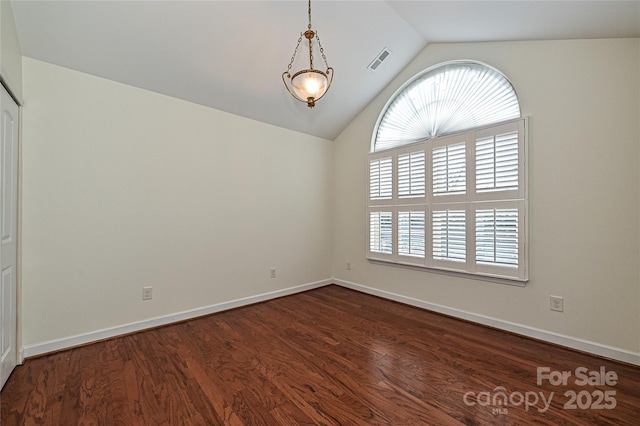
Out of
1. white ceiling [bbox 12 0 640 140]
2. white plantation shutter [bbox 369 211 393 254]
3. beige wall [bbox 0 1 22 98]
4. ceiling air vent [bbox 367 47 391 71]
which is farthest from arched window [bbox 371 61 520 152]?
beige wall [bbox 0 1 22 98]

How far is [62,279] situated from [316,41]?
3290 millimetres

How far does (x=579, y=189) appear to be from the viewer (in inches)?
93.7

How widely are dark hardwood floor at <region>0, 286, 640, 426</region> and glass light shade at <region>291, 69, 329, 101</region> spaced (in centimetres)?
215

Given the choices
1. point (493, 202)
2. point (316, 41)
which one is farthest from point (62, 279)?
point (493, 202)

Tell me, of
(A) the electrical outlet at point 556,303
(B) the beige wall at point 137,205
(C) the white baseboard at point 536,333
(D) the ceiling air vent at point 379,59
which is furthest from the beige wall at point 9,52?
(A) the electrical outlet at point 556,303

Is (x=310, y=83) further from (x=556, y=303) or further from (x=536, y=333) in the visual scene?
(x=536, y=333)

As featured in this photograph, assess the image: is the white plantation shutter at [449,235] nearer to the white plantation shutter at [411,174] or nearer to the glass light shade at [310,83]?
the white plantation shutter at [411,174]

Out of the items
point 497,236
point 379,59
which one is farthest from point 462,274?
point 379,59

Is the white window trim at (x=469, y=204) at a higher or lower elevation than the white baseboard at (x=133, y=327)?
higher

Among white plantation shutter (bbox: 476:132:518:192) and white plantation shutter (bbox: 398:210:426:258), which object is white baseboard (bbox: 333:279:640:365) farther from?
white plantation shutter (bbox: 476:132:518:192)

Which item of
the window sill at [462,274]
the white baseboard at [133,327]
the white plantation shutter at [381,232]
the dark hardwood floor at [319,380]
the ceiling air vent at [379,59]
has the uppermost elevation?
the ceiling air vent at [379,59]

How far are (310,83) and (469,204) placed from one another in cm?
211

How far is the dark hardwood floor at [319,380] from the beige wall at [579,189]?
36 centimetres

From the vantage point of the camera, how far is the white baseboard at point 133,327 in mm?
2297
